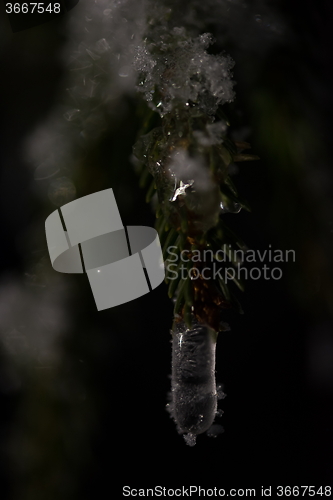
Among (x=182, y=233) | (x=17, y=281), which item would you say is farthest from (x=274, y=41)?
(x=17, y=281)

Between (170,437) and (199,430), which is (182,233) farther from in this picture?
(170,437)

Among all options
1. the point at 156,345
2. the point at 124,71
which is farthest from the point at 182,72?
the point at 156,345

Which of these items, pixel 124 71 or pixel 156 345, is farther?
pixel 156 345

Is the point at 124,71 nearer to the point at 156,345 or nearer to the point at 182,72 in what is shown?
the point at 182,72

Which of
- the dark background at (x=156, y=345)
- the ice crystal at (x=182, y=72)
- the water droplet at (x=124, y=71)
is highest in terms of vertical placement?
the ice crystal at (x=182, y=72)

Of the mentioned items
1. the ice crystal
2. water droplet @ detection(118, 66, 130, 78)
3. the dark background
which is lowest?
the dark background

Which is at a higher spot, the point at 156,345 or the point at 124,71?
the point at 124,71

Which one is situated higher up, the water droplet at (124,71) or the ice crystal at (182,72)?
the ice crystal at (182,72)

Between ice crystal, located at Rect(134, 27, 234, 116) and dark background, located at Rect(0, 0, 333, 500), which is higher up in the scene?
ice crystal, located at Rect(134, 27, 234, 116)

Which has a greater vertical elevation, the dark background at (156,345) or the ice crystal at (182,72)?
the ice crystal at (182,72)
